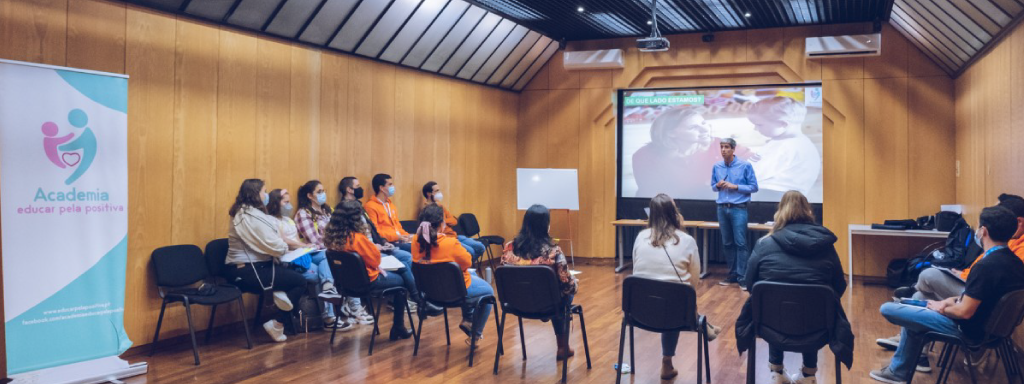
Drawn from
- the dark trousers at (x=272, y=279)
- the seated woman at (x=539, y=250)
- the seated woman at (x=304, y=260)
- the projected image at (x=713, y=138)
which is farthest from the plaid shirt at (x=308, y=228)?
the projected image at (x=713, y=138)

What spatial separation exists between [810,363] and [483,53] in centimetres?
647

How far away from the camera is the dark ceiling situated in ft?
27.9

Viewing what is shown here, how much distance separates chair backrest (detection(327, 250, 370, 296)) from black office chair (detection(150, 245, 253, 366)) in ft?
2.62

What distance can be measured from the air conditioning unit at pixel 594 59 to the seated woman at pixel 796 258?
6388mm

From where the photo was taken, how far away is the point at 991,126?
21.9 feet

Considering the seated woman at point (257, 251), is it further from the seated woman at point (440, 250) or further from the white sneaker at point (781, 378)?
the white sneaker at point (781, 378)

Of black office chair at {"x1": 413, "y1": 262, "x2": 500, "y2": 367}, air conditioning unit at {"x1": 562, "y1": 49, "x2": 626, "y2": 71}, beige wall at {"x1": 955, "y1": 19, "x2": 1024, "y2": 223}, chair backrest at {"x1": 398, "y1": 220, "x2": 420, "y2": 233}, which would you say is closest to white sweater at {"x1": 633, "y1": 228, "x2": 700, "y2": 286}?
black office chair at {"x1": 413, "y1": 262, "x2": 500, "y2": 367}

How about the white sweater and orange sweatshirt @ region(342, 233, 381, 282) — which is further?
orange sweatshirt @ region(342, 233, 381, 282)

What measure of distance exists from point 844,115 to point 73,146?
8.87 m

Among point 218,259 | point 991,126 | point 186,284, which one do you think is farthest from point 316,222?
point 991,126

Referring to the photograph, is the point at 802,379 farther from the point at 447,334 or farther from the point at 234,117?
the point at 234,117

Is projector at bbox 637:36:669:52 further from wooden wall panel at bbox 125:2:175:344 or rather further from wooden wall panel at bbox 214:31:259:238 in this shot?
wooden wall panel at bbox 125:2:175:344

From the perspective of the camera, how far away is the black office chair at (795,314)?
3.94 m

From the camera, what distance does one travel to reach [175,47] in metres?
5.95
